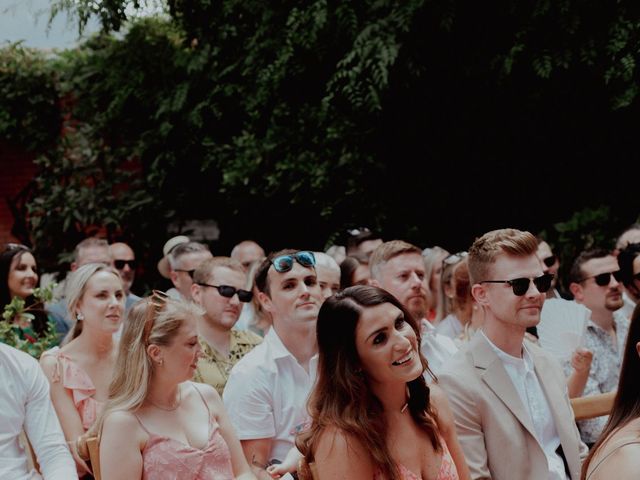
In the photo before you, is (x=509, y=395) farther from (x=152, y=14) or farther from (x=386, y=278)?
(x=152, y=14)

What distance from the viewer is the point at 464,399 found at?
13.0ft

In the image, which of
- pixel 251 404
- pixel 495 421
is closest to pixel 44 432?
pixel 251 404

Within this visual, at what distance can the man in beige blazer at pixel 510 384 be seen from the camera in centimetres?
389

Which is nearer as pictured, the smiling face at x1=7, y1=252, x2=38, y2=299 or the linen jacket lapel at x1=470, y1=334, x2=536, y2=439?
the linen jacket lapel at x1=470, y1=334, x2=536, y2=439

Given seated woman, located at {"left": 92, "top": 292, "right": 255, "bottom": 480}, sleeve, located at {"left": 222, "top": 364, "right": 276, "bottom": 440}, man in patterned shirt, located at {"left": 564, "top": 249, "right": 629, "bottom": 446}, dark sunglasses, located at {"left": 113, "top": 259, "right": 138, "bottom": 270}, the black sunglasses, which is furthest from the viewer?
dark sunglasses, located at {"left": 113, "top": 259, "right": 138, "bottom": 270}

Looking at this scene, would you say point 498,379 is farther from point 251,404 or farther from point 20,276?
point 20,276

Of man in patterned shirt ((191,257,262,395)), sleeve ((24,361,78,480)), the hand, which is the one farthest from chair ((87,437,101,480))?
the hand

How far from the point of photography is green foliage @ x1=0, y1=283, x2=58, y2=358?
5.25m

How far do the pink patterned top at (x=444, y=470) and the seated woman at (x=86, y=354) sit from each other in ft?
6.60

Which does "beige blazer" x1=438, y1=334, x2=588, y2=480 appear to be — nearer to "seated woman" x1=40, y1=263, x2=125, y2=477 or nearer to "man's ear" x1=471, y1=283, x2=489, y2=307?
"man's ear" x1=471, y1=283, x2=489, y2=307

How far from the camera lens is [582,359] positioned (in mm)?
4867

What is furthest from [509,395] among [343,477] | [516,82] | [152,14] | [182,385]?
[152,14]

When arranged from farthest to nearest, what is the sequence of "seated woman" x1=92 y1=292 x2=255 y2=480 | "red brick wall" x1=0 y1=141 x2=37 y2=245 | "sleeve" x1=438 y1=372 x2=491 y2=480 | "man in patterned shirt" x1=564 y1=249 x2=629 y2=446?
"red brick wall" x1=0 y1=141 x2=37 y2=245, "man in patterned shirt" x1=564 y1=249 x2=629 y2=446, "sleeve" x1=438 y1=372 x2=491 y2=480, "seated woman" x1=92 y1=292 x2=255 y2=480

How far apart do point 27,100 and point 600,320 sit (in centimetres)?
866
